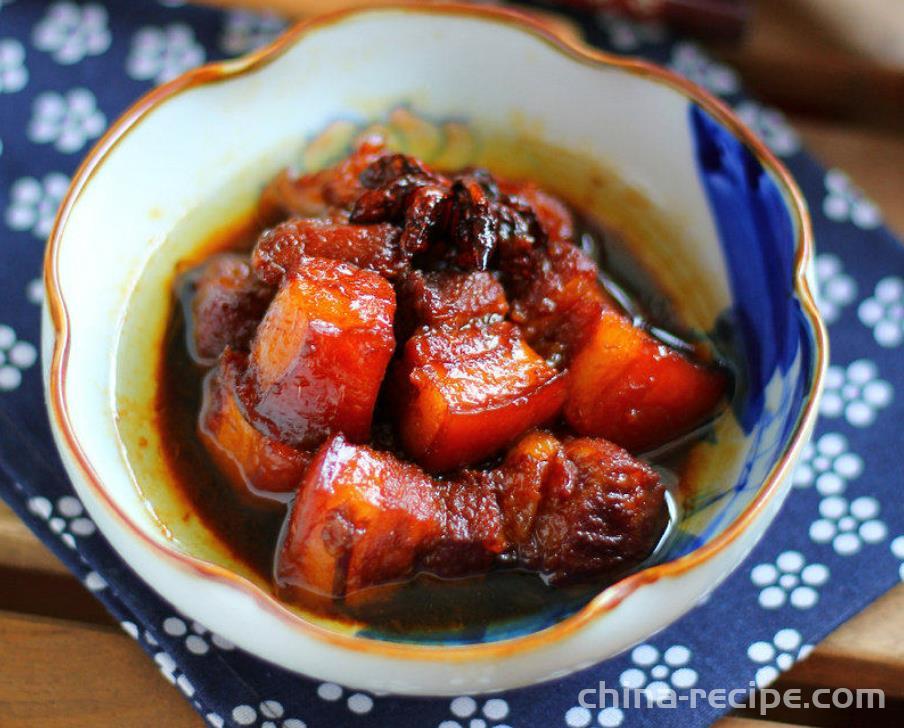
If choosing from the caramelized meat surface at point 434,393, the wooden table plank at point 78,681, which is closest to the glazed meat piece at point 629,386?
the caramelized meat surface at point 434,393

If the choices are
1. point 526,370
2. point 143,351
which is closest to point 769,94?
point 526,370

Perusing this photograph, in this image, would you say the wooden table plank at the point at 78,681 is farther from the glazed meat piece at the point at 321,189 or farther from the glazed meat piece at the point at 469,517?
the glazed meat piece at the point at 321,189

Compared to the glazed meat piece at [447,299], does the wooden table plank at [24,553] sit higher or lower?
lower

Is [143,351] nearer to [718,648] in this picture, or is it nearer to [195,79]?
[195,79]

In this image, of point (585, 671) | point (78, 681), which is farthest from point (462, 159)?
point (78, 681)

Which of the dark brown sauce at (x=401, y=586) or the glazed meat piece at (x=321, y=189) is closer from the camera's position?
the dark brown sauce at (x=401, y=586)

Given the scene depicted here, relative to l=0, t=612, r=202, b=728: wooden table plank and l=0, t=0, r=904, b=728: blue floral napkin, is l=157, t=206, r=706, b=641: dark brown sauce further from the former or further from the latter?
l=0, t=612, r=202, b=728: wooden table plank

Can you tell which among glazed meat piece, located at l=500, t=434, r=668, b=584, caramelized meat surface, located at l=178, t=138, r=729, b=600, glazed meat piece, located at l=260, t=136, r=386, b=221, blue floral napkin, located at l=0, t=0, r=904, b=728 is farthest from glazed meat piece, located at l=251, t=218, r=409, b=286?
blue floral napkin, located at l=0, t=0, r=904, b=728
